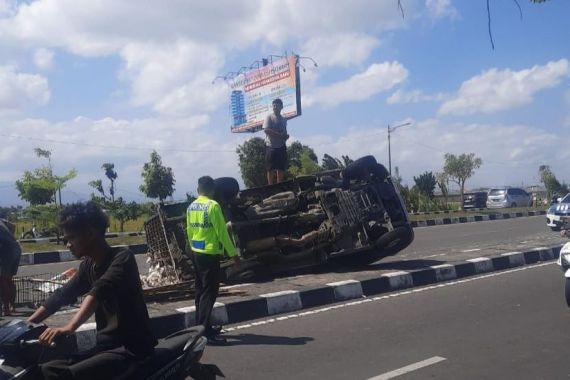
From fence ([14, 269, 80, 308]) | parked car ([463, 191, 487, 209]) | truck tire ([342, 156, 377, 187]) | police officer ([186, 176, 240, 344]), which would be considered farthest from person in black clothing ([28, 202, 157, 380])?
parked car ([463, 191, 487, 209])

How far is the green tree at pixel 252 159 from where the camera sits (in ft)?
117

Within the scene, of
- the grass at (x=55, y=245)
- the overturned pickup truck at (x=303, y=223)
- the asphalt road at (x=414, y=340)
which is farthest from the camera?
the grass at (x=55, y=245)

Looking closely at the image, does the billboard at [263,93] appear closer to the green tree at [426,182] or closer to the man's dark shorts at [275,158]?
the green tree at [426,182]

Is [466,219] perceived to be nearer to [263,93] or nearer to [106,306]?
[263,93]

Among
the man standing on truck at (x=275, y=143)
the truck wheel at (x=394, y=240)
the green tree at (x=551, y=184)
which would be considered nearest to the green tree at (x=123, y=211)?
the man standing on truck at (x=275, y=143)

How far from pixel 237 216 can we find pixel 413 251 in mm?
5691

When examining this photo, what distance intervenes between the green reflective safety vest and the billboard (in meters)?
23.5

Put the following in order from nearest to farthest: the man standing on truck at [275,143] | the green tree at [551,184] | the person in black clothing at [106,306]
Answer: the person in black clothing at [106,306]
the man standing on truck at [275,143]
the green tree at [551,184]

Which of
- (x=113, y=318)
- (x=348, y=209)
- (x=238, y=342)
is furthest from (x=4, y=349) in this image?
(x=348, y=209)

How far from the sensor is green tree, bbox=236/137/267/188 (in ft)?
117

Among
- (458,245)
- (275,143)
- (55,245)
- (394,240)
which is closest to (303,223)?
(394,240)

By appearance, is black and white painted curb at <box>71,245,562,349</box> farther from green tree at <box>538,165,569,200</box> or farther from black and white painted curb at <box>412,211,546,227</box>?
green tree at <box>538,165,569,200</box>

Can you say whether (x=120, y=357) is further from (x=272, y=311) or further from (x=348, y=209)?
(x=348, y=209)

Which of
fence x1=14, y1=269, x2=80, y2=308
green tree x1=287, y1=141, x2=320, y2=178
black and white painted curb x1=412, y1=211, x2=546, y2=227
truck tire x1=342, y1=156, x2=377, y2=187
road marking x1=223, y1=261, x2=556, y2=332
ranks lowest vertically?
road marking x1=223, y1=261, x2=556, y2=332
